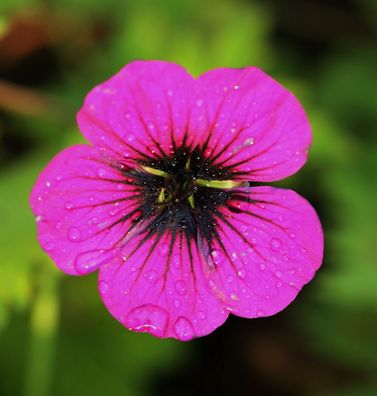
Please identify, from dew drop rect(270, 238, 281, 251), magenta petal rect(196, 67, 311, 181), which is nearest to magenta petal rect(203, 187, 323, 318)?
dew drop rect(270, 238, 281, 251)

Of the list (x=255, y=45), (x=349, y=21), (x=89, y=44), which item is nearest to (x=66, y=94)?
(x=89, y=44)

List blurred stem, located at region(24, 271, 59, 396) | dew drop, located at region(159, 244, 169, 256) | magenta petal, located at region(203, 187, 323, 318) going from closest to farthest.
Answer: magenta petal, located at region(203, 187, 323, 318)
dew drop, located at region(159, 244, 169, 256)
blurred stem, located at region(24, 271, 59, 396)

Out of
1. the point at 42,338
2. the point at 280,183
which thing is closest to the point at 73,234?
the point at 42,338

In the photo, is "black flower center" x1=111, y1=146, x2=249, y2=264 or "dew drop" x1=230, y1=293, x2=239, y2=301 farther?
"black flower center" x1=111, y1=146, x2=249, y2=264

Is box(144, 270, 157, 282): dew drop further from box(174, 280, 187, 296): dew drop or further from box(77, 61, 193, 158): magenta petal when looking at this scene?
box(77, 61, 193, 158): magenta petal

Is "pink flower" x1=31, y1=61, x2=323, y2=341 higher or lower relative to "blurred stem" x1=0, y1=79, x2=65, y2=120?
lower

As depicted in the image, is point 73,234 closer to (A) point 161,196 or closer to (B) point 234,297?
(A) point 161,196

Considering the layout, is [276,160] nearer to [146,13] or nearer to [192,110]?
[192,110]

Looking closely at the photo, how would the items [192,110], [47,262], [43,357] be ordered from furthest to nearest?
[43,357], [47,262], [192,110]
